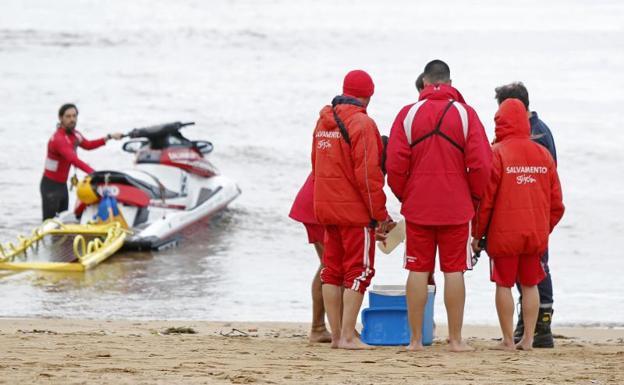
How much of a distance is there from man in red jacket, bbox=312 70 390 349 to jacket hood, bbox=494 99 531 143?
82 centimetres

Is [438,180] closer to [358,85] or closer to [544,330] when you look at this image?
[358,85]

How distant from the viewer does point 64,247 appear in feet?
44.8

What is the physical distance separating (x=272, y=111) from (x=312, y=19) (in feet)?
65.8

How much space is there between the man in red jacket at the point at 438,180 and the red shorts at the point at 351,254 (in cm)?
25

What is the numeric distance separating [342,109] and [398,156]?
1.77 feet

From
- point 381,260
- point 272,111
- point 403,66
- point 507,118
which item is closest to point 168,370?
point 507,118

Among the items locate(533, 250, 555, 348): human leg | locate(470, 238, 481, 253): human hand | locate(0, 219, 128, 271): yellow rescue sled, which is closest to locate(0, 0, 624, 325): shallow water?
locate(0, 219, 128, 271): yellow rescue sled

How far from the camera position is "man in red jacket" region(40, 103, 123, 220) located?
14.7m

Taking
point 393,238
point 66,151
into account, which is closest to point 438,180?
point 393,238

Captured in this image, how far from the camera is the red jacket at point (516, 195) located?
8.20 meters

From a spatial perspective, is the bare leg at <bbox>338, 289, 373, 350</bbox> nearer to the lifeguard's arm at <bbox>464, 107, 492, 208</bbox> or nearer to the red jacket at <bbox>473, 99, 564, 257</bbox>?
the red jacket at <bbox>473, 99, 564, 257</bbox>

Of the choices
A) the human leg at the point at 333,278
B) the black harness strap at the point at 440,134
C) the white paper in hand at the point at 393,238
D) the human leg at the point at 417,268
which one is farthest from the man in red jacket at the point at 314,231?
the black harness strap at the point at 440,134

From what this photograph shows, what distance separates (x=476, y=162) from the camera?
26.0 feet

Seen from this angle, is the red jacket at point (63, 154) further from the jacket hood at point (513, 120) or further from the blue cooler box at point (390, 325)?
the jacket hood at point (513, 120)
